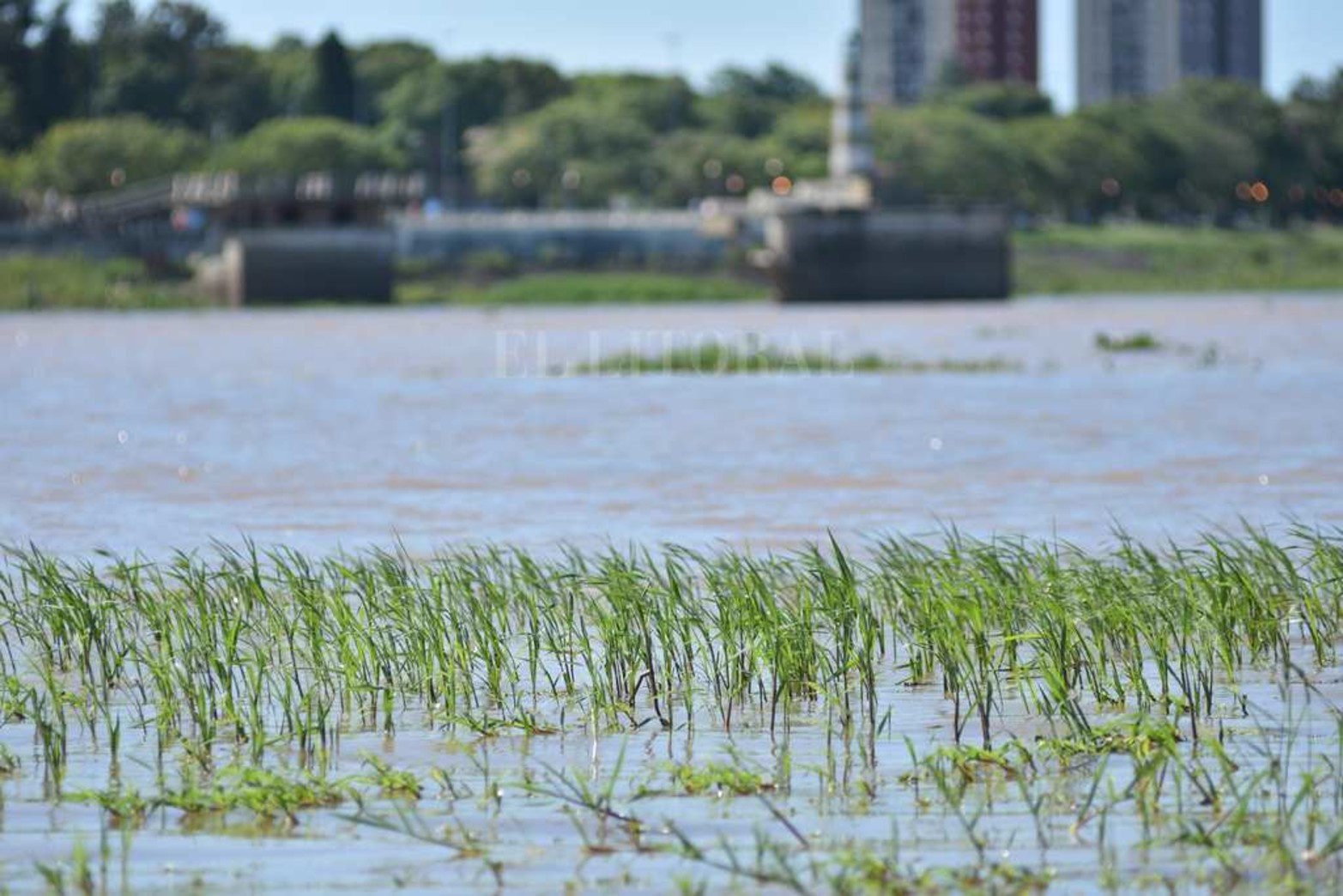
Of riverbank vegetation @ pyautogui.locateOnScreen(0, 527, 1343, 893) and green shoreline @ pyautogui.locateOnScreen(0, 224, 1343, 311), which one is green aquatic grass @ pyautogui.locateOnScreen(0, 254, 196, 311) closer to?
green shoreline @ pyautogui.locateOnScreen(0, 224, 1343, 311)

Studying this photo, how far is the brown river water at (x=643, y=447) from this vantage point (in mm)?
28688

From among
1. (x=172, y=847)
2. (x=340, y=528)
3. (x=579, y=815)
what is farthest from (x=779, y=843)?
(x=340, y=528)

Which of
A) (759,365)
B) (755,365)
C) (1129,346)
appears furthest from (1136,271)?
(755,365)

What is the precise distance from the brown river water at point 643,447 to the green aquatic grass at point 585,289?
69.3m

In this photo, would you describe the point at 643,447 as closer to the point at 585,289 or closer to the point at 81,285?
the point at 81,285

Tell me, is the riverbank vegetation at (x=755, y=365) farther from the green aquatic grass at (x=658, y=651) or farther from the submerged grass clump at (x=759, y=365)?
the green aquatic grass at (x=658, y=651)

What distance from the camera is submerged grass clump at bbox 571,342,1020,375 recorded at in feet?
Result: 223

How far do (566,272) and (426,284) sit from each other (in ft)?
30.5

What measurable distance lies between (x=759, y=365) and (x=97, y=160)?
12234 centimetres

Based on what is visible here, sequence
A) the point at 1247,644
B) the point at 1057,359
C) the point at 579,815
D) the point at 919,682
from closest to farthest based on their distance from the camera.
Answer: the point at 579,815
the point at 919,682
the point at 1247,644
the point at 1057,359

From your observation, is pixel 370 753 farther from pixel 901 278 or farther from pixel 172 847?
pixel 901 278

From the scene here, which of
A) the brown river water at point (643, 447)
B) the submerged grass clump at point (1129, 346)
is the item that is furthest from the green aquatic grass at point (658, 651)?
the submerged grass clump at point (1129, 346)

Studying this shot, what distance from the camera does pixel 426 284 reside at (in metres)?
164

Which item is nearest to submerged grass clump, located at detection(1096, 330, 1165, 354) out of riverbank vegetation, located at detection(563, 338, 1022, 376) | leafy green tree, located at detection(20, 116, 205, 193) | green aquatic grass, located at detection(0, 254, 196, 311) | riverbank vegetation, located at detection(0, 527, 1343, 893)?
riverbank vegetation, located at detection(563, 338, 1022, 376)
